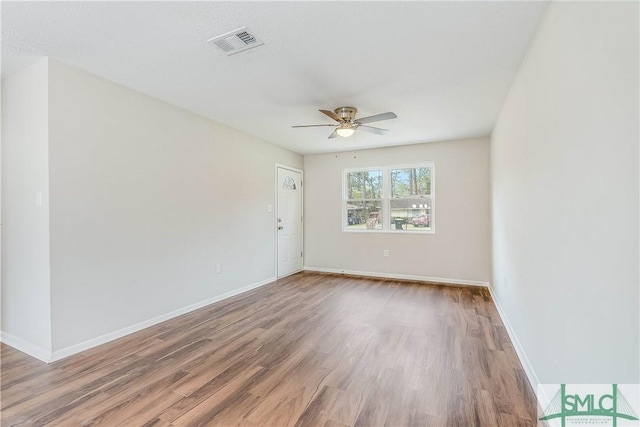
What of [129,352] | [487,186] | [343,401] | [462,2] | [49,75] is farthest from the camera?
[487,186]

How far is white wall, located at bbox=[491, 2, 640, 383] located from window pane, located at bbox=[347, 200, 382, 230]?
3.38 m

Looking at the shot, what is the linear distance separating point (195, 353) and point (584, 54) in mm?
3246

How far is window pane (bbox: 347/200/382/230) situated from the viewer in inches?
224

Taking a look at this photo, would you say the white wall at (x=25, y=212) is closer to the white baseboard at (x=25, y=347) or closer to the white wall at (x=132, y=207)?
the white baseboard at (x=25, y=347)

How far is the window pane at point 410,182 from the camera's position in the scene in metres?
5.28

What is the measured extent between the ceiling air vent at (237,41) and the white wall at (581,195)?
1865 mm

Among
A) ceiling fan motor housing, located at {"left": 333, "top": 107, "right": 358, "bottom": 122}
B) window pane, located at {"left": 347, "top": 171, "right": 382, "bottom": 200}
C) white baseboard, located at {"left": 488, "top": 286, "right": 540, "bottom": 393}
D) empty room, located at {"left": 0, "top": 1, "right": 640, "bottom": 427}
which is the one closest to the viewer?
empty room, located at {"left": 0, "top": 1, "right": 640, "bottom": 427}

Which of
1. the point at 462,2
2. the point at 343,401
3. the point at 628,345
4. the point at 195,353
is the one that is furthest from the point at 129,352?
the point at 462,2

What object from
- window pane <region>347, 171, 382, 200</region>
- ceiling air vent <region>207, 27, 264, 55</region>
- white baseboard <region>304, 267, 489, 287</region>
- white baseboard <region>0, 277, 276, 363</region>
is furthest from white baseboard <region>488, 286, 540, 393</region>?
white baseboard <region>0, 277, 276, 363</region>

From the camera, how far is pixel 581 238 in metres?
1.32

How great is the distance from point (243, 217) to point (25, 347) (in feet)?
8.84

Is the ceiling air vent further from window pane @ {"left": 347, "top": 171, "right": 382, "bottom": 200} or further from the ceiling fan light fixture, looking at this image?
window pane @ {"left": 347, "top": 171, "right": 382, "bottom": 200}

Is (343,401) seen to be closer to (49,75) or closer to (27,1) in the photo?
(27,1)

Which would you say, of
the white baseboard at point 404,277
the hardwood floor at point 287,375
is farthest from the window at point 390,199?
the hardwood floor at point 287,375
